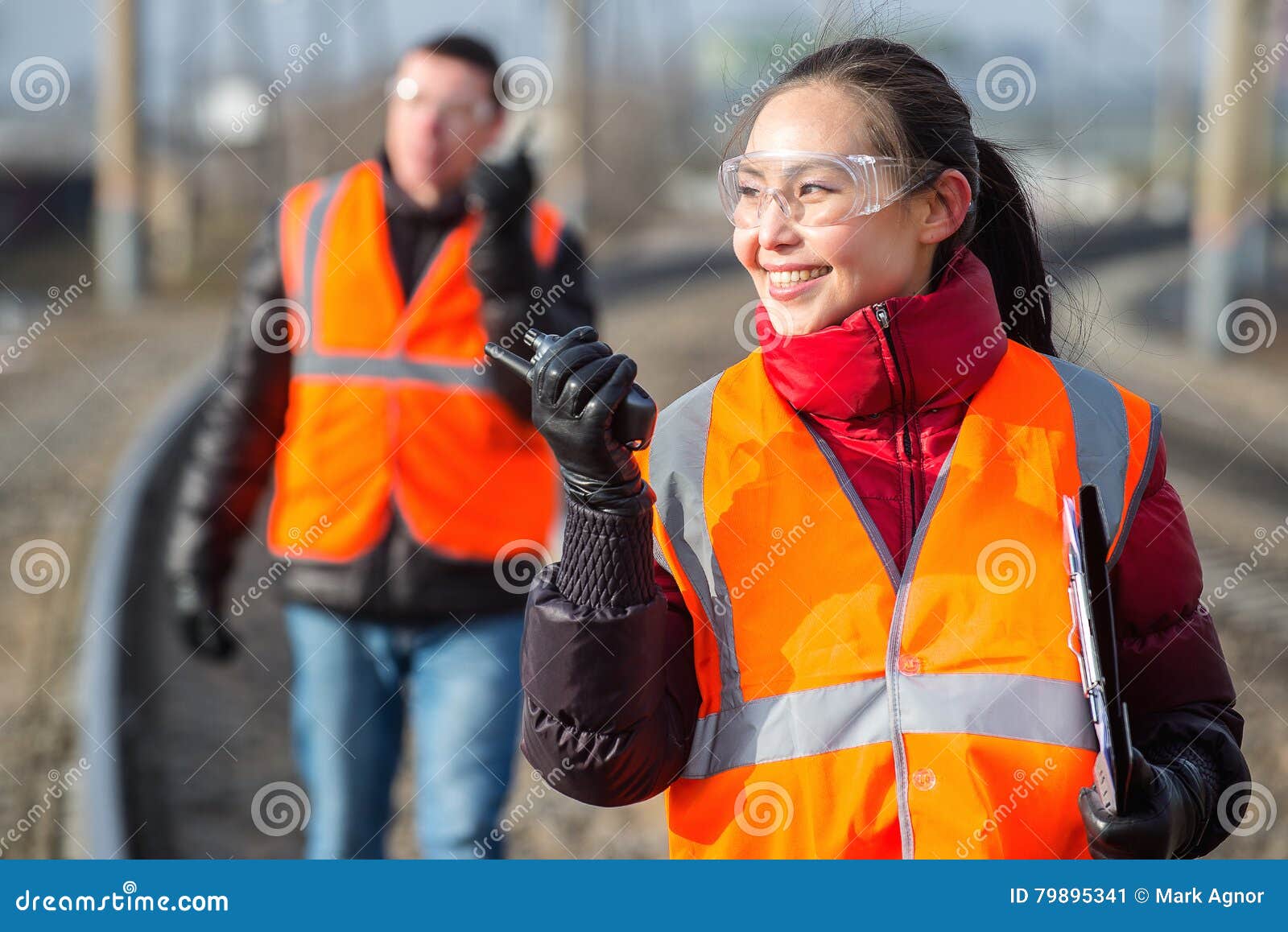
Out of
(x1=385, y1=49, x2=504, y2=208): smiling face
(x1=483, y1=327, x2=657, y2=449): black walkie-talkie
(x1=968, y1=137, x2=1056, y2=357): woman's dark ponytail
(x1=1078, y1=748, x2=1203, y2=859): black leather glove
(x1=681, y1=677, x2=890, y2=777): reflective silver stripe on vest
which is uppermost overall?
(x1=385, y1=49, x2=504, y2=208): smiling face

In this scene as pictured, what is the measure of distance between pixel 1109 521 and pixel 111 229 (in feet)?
69.5

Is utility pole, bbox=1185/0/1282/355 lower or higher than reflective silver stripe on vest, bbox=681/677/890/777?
higher

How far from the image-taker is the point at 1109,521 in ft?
7.09

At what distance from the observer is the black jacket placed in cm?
383

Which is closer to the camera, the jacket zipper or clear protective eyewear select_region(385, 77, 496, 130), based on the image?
the jacket zipper

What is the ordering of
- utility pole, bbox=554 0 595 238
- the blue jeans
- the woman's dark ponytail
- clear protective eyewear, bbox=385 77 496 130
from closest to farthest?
1. the woman's dark ponytail
2. the blue jeans
3. clear protective eyewear, bbox=385 77 496 130
4. utility pole, bbox=554 0 595 238

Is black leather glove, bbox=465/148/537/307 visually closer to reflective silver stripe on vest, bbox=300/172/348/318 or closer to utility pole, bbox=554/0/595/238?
reflective silver stripe on vest, bbox=300/172/348/318

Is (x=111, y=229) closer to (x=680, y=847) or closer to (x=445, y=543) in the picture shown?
(x=445, y=543)

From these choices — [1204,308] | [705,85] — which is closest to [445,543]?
[1204,308]

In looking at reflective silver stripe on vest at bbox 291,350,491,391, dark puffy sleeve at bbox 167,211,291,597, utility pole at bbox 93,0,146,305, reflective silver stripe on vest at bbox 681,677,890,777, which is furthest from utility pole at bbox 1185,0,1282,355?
utility pole at bbox 93,0,146,305

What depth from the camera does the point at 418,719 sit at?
3918 mm

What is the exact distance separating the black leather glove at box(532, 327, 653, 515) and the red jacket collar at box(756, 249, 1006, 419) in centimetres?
26

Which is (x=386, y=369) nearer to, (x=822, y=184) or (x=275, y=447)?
(x=275, y=447)

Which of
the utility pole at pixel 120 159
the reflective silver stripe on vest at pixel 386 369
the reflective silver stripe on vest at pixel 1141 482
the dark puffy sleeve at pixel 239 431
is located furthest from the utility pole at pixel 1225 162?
the utility pole at pixel 120 159
